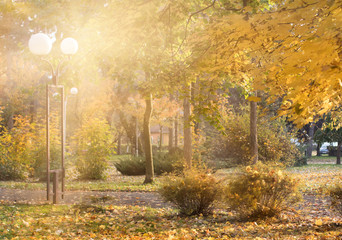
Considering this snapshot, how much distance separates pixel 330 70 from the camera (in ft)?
9.78

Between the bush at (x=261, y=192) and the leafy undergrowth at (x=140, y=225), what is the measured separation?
25cm

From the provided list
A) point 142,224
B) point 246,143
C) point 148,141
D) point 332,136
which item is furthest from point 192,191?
point 332,136

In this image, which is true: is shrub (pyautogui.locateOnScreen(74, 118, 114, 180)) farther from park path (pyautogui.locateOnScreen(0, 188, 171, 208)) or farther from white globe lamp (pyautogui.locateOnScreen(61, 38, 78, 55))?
white globe lamp (pyautogui.locateOnScreen(61, 38, 78, 55))

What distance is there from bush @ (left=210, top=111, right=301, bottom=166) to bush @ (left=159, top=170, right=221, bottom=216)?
1268 cm

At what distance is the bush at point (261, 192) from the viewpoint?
6.69m

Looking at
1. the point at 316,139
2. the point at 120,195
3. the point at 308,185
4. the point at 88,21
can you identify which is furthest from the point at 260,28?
the point at 316,139

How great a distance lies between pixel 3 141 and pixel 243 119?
12.3m

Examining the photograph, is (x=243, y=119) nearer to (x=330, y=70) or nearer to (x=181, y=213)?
(x=181, y=213)

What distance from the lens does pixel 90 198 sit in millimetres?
9828

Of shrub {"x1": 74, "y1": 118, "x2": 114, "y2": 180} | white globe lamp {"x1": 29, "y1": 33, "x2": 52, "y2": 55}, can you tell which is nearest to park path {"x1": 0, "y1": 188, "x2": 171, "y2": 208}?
white globe lamp {"x1": 29, "y1": 33, "x2": 52, "y2": 55}

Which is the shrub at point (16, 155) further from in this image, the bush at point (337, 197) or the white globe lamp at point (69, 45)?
the bush at point (337, 197)

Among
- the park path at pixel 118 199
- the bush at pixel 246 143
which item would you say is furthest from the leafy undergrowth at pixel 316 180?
the bush at pixel 246 143

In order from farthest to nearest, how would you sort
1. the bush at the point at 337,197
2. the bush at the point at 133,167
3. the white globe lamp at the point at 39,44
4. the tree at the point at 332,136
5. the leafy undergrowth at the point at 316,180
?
the tree at the point at 332,136, the bush at the point at 133,167, the white globe lamp at the point at 39,44, the leafy undergrowth at the point at 316,180, the bush at the point at 337,197

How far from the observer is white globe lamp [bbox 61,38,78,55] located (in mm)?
8477
